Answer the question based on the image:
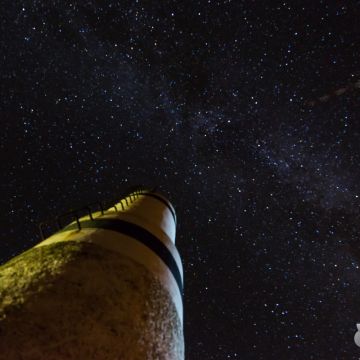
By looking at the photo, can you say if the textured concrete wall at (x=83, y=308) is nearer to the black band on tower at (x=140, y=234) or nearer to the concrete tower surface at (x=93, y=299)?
the concrete tower surface at (x=93, y=299)

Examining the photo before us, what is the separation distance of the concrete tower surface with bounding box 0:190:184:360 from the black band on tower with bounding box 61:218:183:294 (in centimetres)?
1

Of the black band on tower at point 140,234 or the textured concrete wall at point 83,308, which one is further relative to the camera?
the black band on tower at point 140,234

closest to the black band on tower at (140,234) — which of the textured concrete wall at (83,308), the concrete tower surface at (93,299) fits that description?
the concrete tower surface at (93,299)

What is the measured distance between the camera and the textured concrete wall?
90.5 inches

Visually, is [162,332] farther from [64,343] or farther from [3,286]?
[3,286]

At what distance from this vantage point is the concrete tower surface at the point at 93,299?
2.32 metres

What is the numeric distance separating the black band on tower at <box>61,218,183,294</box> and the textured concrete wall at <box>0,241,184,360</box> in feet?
1.61

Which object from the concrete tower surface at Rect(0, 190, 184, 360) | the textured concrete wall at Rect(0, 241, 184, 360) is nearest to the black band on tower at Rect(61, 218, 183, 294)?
the concrete tower surface at Rect(0, 190, 184, 360)

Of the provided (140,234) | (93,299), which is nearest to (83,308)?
(93,299)

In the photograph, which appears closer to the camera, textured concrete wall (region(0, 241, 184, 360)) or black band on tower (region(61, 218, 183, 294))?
textured concrete wall (region(0, 241, 184, 360))

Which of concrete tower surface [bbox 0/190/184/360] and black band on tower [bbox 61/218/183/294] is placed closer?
concrete tower surface [bbox 0/190/184/360]

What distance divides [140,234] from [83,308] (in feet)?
4.55

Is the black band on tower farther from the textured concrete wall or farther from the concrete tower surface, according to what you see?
the textured concrete wall

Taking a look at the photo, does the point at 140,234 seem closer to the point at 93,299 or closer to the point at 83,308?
the point at 93,299
